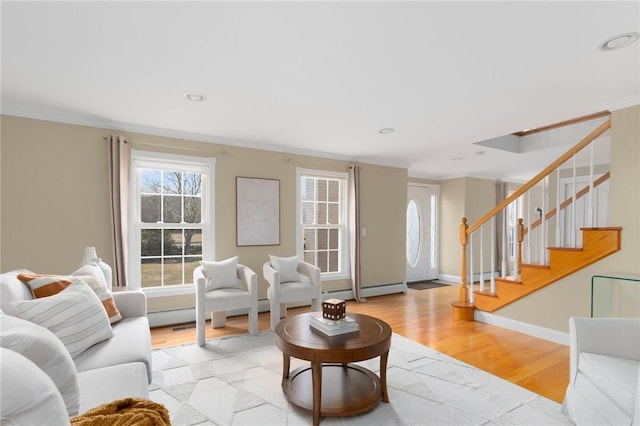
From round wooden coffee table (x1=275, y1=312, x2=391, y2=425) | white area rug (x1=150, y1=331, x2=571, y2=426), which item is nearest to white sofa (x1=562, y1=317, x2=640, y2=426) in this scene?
white area rug (x1=150, y1=331, x2=571, y2=426)

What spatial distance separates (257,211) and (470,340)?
3028 millimetres

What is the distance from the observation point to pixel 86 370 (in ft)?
5.72

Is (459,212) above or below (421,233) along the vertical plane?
above

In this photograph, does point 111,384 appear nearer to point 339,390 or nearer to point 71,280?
point 71,280

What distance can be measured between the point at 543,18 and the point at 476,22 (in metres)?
0.35

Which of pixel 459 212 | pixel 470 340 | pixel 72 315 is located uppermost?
pixel 459 212

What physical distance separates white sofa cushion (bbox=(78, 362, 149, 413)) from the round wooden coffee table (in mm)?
847

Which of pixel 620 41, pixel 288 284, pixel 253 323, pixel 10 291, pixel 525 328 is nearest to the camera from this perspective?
pixel 10 291

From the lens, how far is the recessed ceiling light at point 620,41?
Answer: 1956 millimetres

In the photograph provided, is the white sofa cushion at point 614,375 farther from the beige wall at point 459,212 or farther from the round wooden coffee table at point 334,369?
the beige wall at point 459,212

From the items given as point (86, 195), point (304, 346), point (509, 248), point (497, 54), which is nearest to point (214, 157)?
point (86, 195)

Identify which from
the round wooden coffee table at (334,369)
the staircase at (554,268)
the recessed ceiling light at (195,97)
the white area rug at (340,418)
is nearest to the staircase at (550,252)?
the staircase at (554,268)

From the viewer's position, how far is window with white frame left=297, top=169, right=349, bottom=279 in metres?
5.12

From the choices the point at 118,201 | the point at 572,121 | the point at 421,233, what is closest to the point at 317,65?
the point at 118,201
